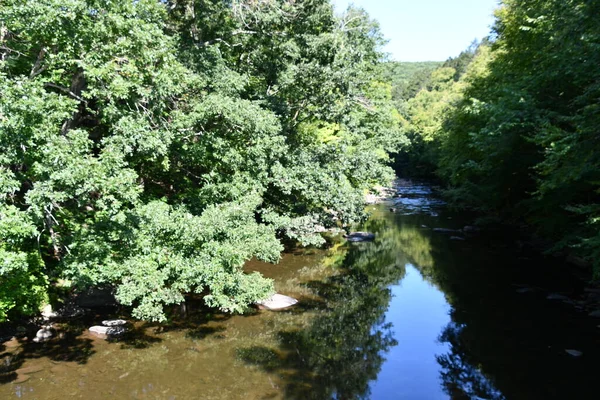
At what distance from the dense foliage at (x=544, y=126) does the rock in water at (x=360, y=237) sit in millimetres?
7483

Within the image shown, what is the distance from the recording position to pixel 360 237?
2702 centimetres

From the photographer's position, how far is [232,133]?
15.1 meters

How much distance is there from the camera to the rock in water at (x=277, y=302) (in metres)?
15.0

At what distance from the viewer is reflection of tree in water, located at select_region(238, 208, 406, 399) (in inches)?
408

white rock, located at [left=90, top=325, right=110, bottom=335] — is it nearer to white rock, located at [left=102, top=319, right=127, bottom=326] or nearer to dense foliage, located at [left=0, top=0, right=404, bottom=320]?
white rock, located at [left=102, top=319, right=127, bottom=326]

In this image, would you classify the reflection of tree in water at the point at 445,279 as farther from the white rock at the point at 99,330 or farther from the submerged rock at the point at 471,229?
the white rock at the point at 99,330

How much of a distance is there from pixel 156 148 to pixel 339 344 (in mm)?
7838

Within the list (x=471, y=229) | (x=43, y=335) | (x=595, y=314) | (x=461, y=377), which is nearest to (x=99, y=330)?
(x=43, y=335)

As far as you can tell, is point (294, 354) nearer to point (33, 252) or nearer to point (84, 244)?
point (84, 244)

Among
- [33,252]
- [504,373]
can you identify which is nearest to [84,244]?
[33,252]

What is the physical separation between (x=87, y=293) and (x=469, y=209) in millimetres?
Answer: 32823

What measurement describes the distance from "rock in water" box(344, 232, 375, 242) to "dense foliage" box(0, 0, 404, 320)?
663 centimetres

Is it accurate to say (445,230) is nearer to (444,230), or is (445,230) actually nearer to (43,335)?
(444,230)

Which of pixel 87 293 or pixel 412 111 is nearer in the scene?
pixel 87 293
